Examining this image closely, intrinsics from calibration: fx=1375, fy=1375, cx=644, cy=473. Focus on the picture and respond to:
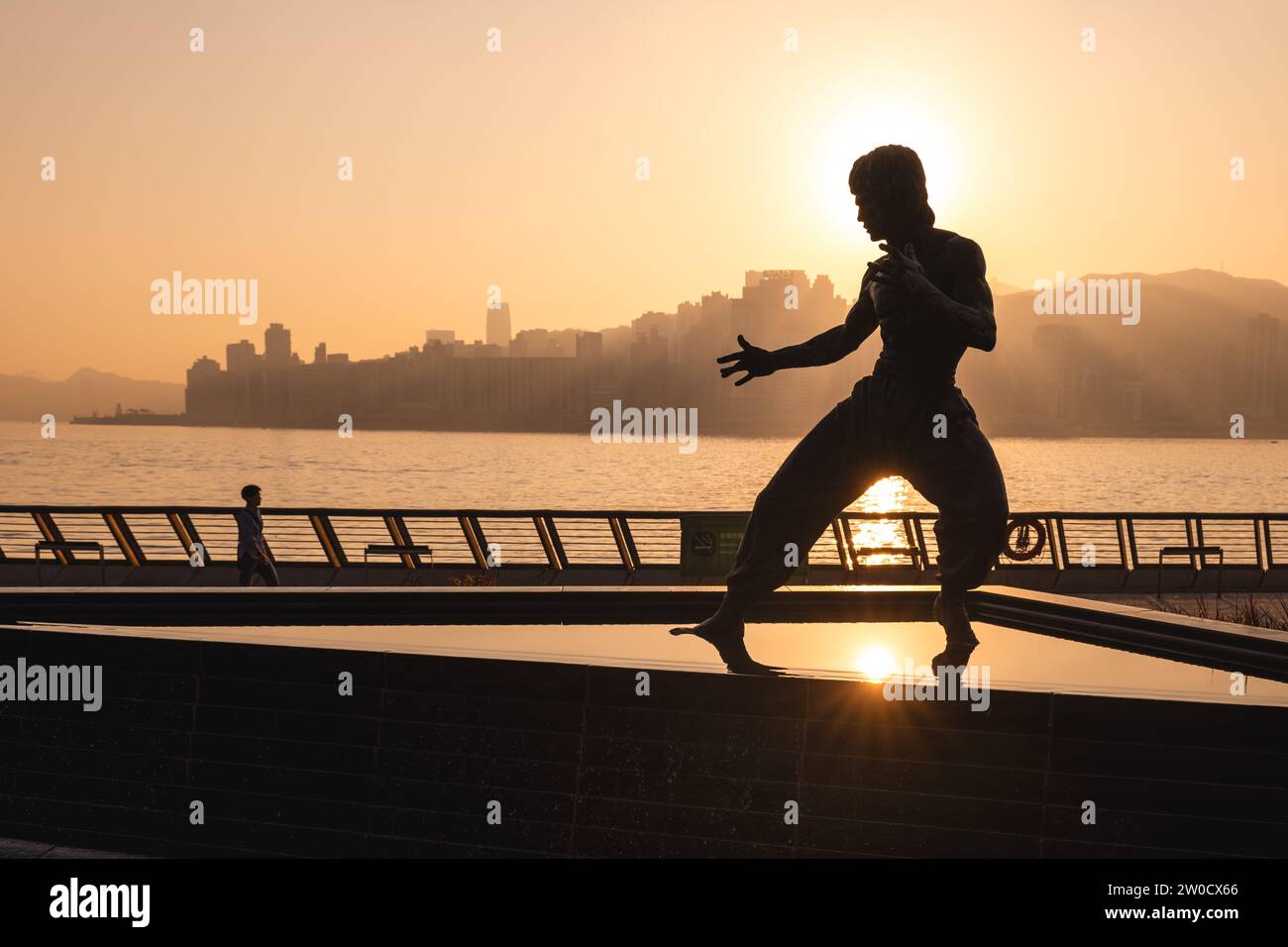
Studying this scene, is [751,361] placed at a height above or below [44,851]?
above

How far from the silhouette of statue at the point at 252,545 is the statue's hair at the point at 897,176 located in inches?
427

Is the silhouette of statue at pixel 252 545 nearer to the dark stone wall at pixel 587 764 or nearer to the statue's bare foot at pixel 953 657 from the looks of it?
the dark stone wall at pixel 587 764

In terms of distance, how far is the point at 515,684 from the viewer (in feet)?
18.9

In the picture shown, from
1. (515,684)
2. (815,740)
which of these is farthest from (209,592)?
(815,740)

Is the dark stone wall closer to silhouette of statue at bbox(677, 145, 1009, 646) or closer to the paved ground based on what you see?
the paved ground

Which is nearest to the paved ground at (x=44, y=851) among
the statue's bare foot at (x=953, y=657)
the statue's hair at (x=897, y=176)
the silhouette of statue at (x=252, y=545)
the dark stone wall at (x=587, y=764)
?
the dark stone wall at (x=587, y=764)

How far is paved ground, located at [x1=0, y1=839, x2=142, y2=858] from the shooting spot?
6.03 metres

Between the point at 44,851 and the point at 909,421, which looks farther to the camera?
the point at 909,421

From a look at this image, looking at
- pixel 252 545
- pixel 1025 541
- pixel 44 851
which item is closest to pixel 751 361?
pixel 44 851

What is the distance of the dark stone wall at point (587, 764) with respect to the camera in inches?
206

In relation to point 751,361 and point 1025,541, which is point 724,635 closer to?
point 751,361

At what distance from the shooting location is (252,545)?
1577 centimetres

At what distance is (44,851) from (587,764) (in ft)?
8.20
